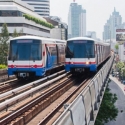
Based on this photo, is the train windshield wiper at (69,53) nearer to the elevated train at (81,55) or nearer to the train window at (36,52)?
the elevated train at (81,55)

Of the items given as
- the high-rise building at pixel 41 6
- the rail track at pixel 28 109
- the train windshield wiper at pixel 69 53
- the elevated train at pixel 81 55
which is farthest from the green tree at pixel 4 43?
the high-rise building at pixel 41 6

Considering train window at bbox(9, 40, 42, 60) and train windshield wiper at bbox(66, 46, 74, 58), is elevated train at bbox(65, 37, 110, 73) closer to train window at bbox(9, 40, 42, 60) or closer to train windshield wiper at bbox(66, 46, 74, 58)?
train windshield wiper at bbox(66, 46, 74, 58)

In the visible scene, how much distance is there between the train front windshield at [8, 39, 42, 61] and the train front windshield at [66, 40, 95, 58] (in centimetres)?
379

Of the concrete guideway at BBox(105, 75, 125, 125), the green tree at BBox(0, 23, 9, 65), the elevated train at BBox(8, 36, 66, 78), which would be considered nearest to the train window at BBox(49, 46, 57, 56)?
the elevated train at BBox(8, 36, 66, 78)

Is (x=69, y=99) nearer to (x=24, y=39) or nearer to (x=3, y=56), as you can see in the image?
(x=24, y=39)

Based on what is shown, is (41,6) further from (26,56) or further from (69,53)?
(26,56)

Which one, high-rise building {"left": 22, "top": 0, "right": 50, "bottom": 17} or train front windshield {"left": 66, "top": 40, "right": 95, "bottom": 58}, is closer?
train front windshield {"left": 66, "top": 40, "right": 95, "bottom": 58}

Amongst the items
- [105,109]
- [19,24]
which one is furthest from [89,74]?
[19,24]

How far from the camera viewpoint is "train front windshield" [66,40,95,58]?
24.1 meters

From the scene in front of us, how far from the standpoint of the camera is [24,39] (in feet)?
69.6

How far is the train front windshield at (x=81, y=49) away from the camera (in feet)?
79.1

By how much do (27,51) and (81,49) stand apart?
458cm

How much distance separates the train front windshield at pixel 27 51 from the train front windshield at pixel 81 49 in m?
3.79

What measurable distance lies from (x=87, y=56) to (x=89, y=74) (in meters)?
3.67
